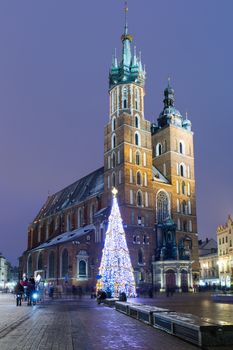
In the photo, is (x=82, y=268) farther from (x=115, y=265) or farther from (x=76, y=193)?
(x=115, y=265)

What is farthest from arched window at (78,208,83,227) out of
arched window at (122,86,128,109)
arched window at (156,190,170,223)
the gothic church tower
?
arched window at (122,86,128,109)

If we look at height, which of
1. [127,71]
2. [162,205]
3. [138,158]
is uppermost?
[127,71]

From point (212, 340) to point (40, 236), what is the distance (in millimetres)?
93698

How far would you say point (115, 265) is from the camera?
41125 mm

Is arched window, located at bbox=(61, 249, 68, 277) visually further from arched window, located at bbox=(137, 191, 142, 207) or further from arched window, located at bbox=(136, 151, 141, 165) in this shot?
arched window, located at bbox=(136, 151, 141, 165)

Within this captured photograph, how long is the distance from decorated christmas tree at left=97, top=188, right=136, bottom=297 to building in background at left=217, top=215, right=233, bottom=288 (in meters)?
47.3

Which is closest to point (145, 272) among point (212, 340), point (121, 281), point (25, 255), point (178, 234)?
→ point (178, 234)

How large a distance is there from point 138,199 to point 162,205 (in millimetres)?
5976

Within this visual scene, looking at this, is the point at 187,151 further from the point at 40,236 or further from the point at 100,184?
the point at 40,236

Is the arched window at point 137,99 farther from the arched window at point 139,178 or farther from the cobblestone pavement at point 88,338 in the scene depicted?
the cobblestone pavement at point 88,338

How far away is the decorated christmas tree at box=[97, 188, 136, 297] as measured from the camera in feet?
134

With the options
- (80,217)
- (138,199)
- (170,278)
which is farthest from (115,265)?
(80,217)

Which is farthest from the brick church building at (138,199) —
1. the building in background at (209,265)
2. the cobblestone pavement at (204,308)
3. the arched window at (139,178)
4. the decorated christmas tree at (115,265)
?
the cobblestone pavement at (204,308)

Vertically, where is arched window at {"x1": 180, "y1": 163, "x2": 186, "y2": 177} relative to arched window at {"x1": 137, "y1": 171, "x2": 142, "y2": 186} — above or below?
above
